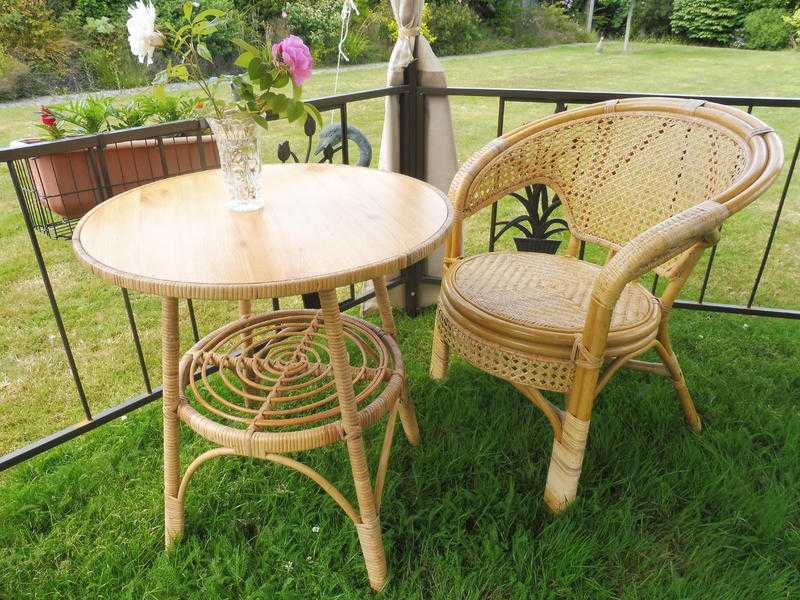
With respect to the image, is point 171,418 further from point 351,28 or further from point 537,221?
point 351,28

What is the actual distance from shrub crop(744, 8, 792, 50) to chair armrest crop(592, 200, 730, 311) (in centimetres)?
1672

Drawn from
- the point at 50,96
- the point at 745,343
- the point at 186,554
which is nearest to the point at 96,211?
the point at 186,554

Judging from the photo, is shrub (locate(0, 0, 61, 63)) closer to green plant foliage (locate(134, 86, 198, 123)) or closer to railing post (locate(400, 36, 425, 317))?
green plant foliage (locate(134, 86, 198, 123))

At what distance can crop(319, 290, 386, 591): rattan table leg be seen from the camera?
1.13m

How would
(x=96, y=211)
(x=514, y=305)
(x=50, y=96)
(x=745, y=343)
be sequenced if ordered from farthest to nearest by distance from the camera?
1. (x=50, y=96)
2. (x=745, y=343)
3. (x=514, y=305)
4. (x=96, y=211)

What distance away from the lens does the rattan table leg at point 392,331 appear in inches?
61.0

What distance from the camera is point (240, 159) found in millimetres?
1208

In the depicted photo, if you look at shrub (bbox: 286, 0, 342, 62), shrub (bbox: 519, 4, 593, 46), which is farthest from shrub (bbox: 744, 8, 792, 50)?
shrub (bbox: 286, 0, 342, 62)

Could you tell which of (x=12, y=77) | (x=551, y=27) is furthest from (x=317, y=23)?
(x=551, y=27)

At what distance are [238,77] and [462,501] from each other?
45.5 inches

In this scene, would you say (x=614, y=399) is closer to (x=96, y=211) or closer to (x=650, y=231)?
(x=650, y=231)

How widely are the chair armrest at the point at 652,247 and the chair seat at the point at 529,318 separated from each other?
16 centimetres

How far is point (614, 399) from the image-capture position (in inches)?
71.6

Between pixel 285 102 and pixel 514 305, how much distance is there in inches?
29.1
